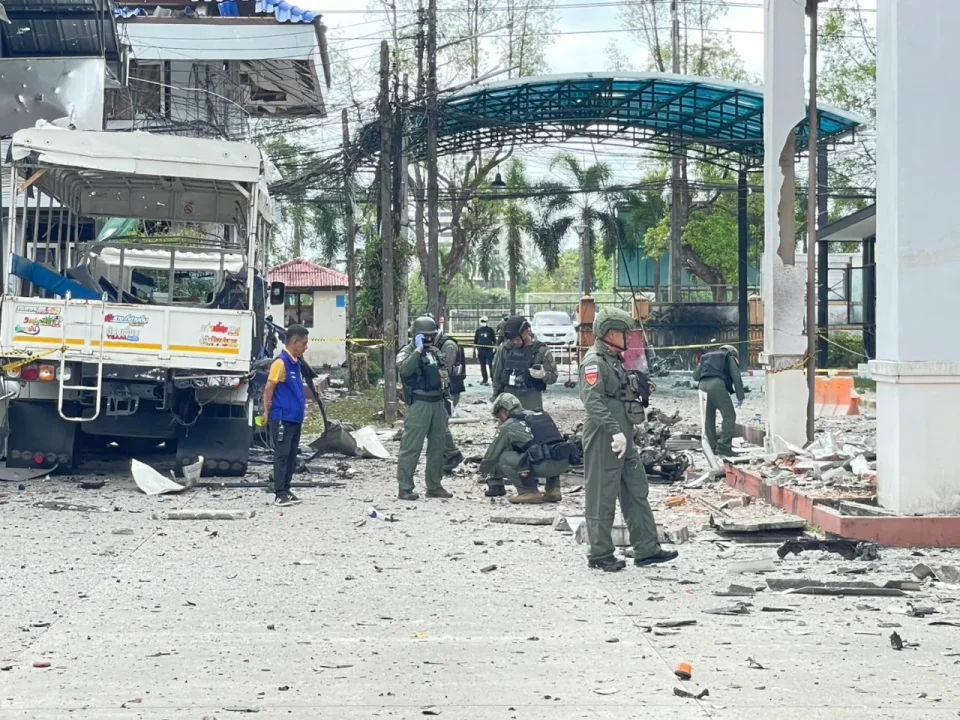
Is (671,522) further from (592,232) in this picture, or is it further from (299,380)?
(592,232)

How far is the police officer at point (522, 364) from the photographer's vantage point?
1391cm

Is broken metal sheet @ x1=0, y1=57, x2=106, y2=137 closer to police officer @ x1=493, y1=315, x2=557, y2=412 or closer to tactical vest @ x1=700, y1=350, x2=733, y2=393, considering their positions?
police officer @ x1=493, y1=315, x2=557, y2=412

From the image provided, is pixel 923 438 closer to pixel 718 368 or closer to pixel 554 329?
pixel 718 368

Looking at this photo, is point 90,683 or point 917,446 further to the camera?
point 917,446

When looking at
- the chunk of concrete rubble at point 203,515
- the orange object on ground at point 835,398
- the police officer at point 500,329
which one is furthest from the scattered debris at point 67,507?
the orange object on ground at point 835,398

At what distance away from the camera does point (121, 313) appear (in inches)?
520

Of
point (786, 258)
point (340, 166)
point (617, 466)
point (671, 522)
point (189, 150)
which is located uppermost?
point (340, 166)

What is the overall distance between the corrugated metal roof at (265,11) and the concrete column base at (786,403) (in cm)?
1840

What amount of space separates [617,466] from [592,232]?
42.4m

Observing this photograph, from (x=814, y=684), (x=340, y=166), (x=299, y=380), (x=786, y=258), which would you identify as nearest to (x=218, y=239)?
(x=299, y=380)

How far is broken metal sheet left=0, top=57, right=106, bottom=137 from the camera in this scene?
21234mm

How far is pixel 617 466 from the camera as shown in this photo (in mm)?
9008

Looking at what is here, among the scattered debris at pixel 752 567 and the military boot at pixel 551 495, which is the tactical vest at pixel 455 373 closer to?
the military boot at pixel 551 495

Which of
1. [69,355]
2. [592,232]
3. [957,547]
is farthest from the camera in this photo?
[592,232]
